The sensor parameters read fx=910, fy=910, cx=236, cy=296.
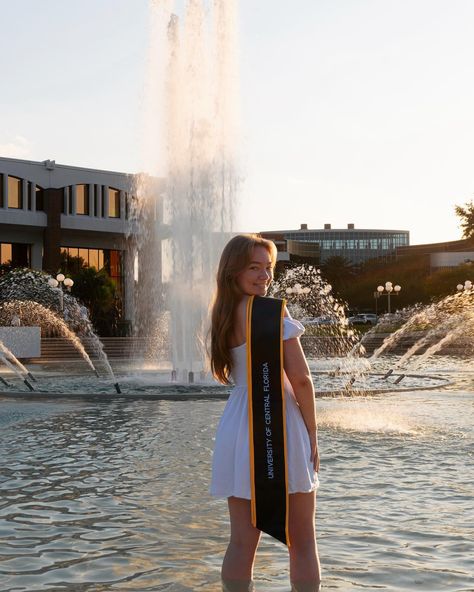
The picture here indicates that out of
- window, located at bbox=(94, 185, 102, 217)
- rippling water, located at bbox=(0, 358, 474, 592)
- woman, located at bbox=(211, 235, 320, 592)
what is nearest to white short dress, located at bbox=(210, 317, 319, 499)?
woman, located at bbox=(211, 235, 320, 592)

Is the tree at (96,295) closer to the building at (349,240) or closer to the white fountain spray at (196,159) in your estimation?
the white fountain spray at (196,159)

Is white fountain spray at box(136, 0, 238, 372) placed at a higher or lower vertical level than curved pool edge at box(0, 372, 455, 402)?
higher

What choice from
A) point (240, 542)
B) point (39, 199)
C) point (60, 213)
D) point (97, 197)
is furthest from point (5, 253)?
point (240, 542)

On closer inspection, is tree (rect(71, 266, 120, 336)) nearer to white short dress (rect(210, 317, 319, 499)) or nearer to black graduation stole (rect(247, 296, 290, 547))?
white short dress (rect(210, 317, 319, 499))

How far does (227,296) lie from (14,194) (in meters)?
56.3

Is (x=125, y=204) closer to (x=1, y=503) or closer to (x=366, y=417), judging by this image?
(x=366, y=417)

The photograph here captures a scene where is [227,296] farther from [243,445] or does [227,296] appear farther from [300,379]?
[243,445]

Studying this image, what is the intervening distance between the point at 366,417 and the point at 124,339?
33652mm

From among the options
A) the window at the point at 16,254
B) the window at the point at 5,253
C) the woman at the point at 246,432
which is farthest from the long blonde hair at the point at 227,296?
the window at the point at 5,253

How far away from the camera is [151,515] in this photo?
6.76 meters

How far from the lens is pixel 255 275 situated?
164 inches

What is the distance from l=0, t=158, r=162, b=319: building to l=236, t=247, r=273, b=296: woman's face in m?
53.5

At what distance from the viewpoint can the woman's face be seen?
4160 millimetres

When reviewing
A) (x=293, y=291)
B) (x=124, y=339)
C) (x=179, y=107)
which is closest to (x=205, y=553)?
(x=179, y=107)
